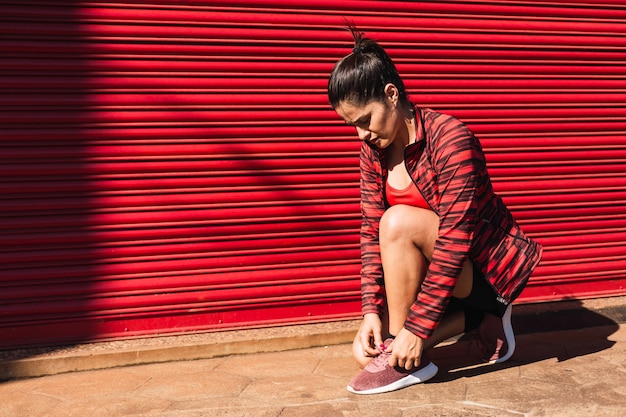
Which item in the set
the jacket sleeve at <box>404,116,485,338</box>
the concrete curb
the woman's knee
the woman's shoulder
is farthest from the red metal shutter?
the jacket sleeve at <box>404,116,485,338</box>

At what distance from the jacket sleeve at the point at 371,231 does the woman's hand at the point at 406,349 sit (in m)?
0.37

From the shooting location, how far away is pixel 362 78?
374 centimetres

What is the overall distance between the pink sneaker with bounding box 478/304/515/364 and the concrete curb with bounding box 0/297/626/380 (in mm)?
920

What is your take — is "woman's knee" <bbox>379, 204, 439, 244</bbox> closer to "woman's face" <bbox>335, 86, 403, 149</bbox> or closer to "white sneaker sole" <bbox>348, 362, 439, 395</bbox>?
"woman's face" <bbox>335, 86, 403, 149</bbox>

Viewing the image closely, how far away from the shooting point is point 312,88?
523 centimetres

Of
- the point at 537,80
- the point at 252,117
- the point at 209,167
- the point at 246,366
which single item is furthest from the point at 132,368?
the point at 537,80

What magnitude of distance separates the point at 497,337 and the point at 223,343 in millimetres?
1620

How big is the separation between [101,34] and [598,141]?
128 inches

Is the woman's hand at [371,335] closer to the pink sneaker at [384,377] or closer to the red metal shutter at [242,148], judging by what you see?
the pink sneaker at [384,377]

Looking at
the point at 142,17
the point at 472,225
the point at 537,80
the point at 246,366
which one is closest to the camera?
the point at 472,225

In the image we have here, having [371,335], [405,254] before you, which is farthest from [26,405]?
[405,254]

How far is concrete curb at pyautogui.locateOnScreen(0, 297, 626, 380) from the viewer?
4.78 m

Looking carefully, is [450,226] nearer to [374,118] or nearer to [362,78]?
[374,118]

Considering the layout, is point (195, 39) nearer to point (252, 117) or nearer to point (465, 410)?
point (252, 117)
